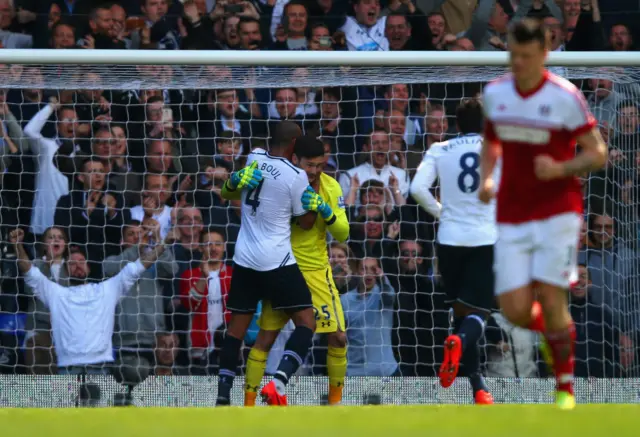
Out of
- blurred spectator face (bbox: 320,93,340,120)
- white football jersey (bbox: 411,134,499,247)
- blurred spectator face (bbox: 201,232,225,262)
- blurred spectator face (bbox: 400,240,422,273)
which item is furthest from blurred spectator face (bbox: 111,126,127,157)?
white football jersey (bbox: 411,134,499,247)

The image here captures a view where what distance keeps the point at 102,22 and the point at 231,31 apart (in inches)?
45.0

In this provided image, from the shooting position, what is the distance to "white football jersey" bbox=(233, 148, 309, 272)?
25.6 ft

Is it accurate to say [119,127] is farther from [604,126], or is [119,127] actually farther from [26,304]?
[604,126]

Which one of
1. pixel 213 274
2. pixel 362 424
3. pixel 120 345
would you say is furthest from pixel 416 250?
pixel 362 424

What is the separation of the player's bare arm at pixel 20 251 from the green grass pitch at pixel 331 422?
175 inches

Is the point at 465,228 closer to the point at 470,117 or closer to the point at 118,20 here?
the point at 470,117

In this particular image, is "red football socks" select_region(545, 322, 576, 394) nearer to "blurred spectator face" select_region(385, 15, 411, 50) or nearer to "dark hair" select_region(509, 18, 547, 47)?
"dark hair" select_region(509, 18, 547, 47)

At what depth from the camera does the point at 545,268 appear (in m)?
5.41

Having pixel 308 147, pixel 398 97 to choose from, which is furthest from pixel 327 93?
pixel 308 147

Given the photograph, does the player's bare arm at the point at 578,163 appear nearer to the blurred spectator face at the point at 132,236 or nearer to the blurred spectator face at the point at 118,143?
the blurred spectator face at the point at 132,236

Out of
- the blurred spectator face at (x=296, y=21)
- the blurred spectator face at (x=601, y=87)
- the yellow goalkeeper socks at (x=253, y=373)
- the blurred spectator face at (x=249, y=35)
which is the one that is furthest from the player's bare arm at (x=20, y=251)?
the blurred spectator face at (x=601, y=87)

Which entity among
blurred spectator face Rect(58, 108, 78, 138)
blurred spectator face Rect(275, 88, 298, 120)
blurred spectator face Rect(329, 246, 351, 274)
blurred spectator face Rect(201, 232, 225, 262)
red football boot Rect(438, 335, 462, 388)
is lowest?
red football boot Rect(438, 335, 462, 388)

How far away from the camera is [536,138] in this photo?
214 inches

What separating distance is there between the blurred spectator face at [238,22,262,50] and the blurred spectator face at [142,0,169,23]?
721 millimetres
